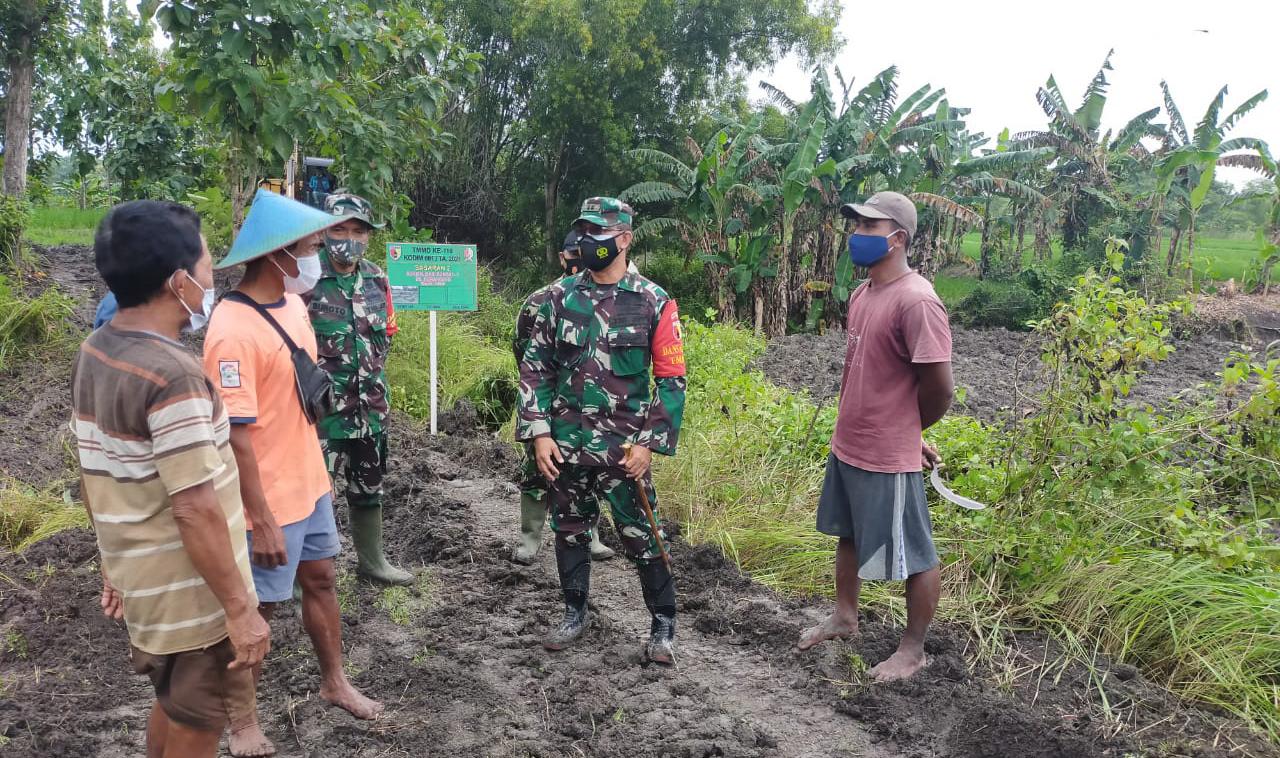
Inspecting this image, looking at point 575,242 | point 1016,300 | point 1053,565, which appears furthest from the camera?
point 1016,300

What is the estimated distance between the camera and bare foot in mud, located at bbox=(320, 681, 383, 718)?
11.2 feet

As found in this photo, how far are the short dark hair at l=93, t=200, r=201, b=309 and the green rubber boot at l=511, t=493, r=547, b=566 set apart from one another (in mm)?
3230

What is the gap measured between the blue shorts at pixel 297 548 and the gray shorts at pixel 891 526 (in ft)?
7.04

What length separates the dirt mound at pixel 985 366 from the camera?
31.9ft

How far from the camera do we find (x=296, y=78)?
19.8ft

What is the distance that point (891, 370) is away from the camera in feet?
12.0

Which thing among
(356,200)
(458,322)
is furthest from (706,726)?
(458,322)

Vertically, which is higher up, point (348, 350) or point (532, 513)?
point (348, 350)

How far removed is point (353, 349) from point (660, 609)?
200 cm

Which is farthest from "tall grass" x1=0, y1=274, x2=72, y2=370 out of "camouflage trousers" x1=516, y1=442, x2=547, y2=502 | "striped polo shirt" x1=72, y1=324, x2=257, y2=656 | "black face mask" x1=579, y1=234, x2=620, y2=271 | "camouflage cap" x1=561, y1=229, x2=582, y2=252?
"striped polo shirt" x1=72, y1=324, x2=257, y2=656

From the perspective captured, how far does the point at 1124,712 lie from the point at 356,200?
13.5 feet

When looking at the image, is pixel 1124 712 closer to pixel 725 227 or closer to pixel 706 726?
pixel 706 726

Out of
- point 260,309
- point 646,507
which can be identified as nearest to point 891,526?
point 646,507

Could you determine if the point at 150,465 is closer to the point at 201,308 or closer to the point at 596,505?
the point at 201,308
